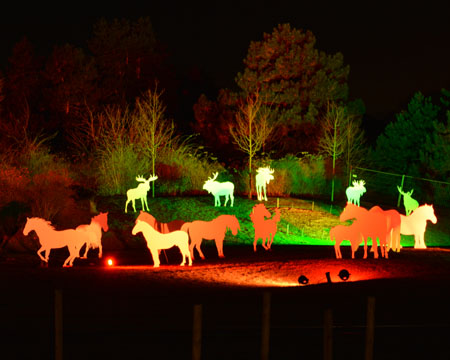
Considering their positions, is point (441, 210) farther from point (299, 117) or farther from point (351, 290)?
point (351, 290)

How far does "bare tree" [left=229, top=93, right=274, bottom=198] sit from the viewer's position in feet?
104

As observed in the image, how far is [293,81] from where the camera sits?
40125 mm

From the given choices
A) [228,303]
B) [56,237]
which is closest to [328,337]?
[228,303]

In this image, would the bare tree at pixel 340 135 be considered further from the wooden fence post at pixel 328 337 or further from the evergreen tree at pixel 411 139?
the wooden fence post at pixel 328 337

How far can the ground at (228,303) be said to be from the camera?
10.4 metres

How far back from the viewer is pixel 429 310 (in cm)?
1334

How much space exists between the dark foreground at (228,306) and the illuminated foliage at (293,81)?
20160mm

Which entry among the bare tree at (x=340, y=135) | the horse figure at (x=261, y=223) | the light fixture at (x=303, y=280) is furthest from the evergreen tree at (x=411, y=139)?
the light fixture at (x=303, y=280)

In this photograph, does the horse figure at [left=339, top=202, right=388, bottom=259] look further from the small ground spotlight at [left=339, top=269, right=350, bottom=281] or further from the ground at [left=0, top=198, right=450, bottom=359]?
the small ground spotlight at [left=339, top=269, right=350, bottom=281]

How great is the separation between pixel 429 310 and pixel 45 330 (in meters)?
7.23

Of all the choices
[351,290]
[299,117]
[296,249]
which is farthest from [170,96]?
[351,290]

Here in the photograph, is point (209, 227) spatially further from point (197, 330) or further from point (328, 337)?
point (197, 330)

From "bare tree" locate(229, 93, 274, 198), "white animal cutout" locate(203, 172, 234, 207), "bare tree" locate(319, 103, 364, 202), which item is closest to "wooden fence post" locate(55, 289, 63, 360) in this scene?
"white animal cutout" locate(203, 172, 234, 207)

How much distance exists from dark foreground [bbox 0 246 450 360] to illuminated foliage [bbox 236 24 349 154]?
66.1 feet
